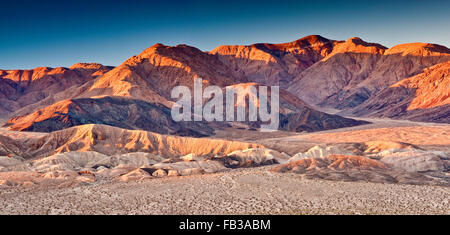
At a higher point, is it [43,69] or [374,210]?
[43,69]

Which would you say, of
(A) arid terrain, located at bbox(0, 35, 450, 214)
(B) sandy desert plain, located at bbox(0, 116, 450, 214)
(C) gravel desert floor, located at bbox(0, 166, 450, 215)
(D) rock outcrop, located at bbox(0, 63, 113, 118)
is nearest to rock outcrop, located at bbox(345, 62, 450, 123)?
(A) arid terrain, located at bbox(0, 35, 450, 214)

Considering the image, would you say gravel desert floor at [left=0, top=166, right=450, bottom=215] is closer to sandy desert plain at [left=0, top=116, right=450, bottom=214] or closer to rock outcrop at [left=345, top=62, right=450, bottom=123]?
sandy desert plain at [left=0, top=116, right=450, bottom=214]

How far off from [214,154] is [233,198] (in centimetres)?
2640

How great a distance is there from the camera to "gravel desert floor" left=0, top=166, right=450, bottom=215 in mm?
20172

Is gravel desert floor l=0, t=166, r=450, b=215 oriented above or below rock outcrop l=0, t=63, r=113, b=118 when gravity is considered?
below

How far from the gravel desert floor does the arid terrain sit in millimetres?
73

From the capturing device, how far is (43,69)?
17600 centimetres

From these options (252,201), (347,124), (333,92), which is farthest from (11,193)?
(333,92)

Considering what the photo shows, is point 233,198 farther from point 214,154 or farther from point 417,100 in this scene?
point 417,100

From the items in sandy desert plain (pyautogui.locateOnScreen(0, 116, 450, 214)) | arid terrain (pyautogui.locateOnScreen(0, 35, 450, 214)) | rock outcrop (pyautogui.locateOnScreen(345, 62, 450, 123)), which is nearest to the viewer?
sandy desert plain (pyautogui.locateOnScreen(0, 116, 450, 214))

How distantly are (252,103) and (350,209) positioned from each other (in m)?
79.1

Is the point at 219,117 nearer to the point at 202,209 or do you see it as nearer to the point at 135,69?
the point at 135,69

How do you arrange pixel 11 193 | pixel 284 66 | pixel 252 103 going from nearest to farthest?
pixel 11 193 < pixel 252 103 < pixel 284 66

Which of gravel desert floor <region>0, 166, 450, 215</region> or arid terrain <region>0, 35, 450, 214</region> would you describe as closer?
gravel desert floor <region>0, 166, 450, 215</region>
